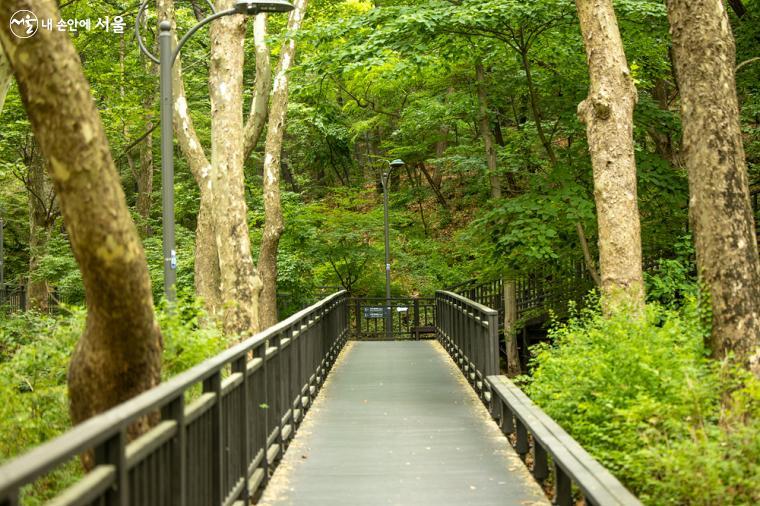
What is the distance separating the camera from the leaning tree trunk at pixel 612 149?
11.6 meters

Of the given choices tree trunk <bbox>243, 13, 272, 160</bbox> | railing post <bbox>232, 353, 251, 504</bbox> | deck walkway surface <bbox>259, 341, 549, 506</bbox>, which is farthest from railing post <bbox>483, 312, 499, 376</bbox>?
tree trunk <bbox>243, 13, 272, 160</bbox>

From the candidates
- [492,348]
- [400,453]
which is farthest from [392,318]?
[400,453]

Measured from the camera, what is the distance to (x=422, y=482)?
749cm

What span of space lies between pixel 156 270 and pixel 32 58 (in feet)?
66.0

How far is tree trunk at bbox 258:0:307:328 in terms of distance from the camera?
20.0 metres

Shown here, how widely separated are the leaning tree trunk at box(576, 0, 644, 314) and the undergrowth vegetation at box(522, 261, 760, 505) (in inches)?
85.3

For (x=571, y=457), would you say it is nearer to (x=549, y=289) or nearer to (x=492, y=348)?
(x=492, y=348)

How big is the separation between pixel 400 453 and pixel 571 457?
3.06 meters

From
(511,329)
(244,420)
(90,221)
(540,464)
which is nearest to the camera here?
(90,221)

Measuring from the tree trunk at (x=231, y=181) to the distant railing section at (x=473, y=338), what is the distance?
3315mm

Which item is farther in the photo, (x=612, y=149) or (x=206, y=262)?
(x=206, y=262)

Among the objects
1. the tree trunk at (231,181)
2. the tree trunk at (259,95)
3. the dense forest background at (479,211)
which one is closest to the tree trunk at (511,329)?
the dense forest background at (479,211)

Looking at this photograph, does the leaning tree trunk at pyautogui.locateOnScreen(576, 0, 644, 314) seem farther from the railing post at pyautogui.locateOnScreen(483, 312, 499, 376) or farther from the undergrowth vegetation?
the undergrowth vegetation

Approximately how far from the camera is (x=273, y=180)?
20.1 meters
